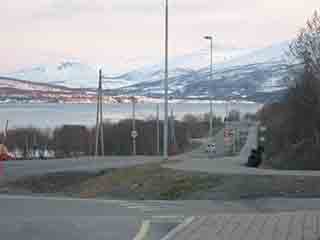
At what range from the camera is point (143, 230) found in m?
12.8

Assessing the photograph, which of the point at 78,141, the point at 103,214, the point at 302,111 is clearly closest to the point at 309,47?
the point at 302,111

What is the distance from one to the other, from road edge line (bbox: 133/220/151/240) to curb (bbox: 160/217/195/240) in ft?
1.22

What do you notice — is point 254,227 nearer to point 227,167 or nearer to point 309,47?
point 227,167

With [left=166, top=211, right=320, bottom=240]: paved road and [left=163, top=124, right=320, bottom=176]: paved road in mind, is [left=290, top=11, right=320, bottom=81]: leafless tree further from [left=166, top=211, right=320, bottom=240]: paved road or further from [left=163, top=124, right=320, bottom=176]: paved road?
[left=166, top=211, right=320, bottom=240]: paved road

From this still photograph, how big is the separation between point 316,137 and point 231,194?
68.8 feet

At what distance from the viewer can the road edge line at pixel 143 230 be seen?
1197 cm

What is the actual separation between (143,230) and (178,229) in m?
0.60

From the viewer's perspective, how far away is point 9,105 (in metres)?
132

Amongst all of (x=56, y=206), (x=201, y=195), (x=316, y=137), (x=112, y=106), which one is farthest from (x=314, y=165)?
(x=112, y=106)

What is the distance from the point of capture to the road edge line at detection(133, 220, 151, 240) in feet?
39.3

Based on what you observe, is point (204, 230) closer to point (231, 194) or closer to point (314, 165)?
point (231, 194)

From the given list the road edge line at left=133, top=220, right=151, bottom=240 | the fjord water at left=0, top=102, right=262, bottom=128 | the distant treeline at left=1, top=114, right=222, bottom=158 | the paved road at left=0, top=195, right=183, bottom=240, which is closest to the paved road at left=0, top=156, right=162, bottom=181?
the paved road at left=0, top=195, right=183, bottom=240

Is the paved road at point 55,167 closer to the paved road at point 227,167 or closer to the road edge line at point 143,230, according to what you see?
the paved road at point 227,167

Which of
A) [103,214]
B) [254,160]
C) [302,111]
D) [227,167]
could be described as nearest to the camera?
[103,214]
